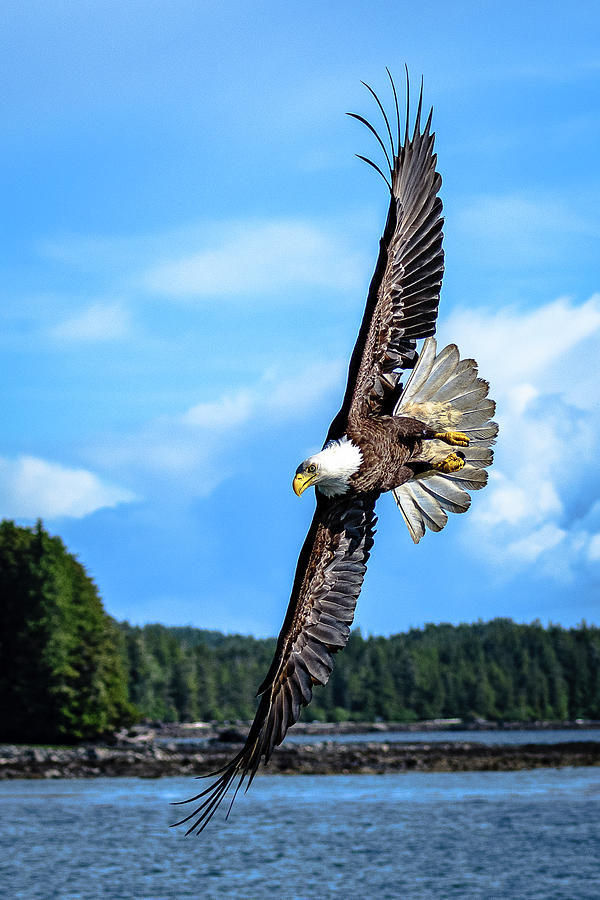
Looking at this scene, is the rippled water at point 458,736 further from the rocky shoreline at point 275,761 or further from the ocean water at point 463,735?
the rocky shoreline at point 275,761

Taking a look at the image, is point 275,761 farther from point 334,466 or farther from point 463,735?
point 463,735

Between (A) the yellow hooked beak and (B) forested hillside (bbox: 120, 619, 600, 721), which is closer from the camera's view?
(A) the yellow hooked beak

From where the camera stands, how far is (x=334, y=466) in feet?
23.0

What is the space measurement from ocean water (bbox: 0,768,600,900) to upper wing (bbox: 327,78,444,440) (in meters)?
26.7

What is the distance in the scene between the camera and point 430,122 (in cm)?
823

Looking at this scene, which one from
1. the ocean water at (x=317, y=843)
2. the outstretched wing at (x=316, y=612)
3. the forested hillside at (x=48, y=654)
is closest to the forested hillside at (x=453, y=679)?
the forested hillside at (x=48, y=654)

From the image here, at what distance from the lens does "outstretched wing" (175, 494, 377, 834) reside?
27.3 feet

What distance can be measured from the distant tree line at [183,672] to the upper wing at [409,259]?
64.3 m

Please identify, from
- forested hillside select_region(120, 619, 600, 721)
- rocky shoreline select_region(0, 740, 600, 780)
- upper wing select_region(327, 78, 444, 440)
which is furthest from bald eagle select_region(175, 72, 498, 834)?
forested hillside select_region(120, 619, 600, 721)

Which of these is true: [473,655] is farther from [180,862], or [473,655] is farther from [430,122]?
[430,122]

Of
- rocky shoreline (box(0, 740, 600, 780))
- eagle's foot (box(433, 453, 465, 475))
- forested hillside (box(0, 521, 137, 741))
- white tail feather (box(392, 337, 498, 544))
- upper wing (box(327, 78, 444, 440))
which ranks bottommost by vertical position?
eagle's foot (box(433, 453, 465, 475))

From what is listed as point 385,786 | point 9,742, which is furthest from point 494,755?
point 9,742

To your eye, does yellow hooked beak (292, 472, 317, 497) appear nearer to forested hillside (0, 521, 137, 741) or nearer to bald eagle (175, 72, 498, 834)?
bald eagle (175, 72, 498, 834)

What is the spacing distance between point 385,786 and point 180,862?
2046cm
